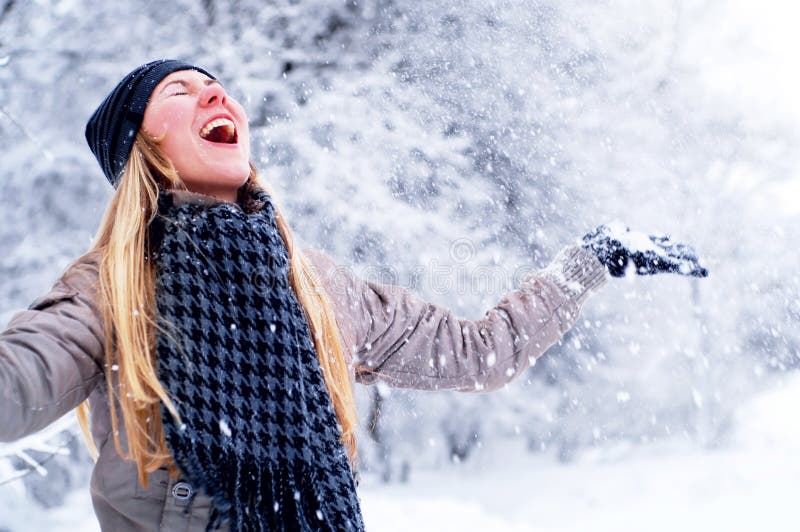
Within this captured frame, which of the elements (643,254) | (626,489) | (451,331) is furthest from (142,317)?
(626,489)

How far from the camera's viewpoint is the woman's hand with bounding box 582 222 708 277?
5.07 ft

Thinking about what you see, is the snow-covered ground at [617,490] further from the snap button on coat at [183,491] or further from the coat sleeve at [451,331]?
the snap button on coat at [183,491]

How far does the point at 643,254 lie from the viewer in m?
1.55

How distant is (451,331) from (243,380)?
1.74ft

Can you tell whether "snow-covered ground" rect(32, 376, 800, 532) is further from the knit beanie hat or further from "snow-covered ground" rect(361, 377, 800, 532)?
the knit beanie hat

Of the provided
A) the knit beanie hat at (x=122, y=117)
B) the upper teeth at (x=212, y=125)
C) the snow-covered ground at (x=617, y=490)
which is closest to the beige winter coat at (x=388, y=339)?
the upper teeth at (x=212, y=125)

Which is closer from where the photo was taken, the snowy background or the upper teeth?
the upper teeth

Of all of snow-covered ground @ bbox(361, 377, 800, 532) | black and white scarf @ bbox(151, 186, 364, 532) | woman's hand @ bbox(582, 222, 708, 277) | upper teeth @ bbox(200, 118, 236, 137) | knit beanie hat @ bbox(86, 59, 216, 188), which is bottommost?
snow-covered ground @ bbox(361, 377, 800, 532)

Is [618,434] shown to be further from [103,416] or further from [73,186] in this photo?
[103,416]

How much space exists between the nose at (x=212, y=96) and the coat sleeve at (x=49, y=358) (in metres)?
0.56

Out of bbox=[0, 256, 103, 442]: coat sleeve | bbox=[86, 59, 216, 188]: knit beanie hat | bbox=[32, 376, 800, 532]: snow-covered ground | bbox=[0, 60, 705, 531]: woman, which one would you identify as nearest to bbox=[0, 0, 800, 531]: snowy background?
bbox=[32, 376, 800, 532]: snow-covered ground

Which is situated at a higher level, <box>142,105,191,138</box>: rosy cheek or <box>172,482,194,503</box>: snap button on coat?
<box>142,105,191,138</box>: rosy cheek

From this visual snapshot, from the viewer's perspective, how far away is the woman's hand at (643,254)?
1.54 m

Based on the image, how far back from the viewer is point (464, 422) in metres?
6.10
